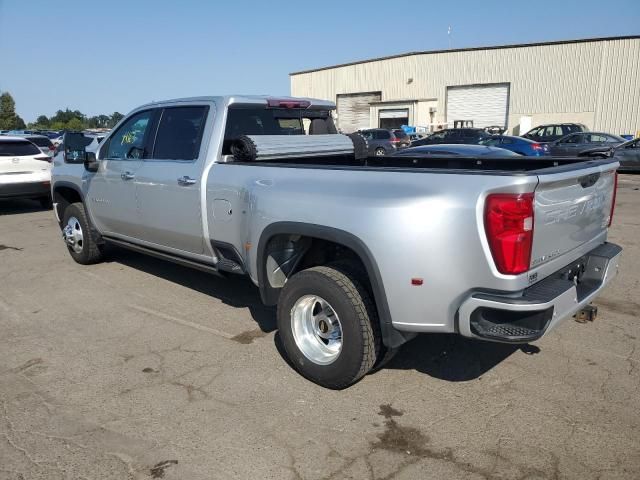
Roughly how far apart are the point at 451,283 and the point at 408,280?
0.78 ft

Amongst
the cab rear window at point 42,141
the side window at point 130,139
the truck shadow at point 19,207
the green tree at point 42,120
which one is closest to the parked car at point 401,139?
the cab rear window at point 42,141

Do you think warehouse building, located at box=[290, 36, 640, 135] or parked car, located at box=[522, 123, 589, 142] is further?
warehouse building, located at box=[290, 36, 640, 135]

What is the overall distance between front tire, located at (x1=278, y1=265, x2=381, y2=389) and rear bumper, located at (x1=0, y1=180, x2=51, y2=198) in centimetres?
924

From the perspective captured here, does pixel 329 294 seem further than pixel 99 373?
No

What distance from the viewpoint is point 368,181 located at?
320 cm

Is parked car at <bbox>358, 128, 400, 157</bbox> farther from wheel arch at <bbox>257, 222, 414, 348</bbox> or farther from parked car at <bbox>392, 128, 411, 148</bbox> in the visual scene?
wheel arch at <bbox>257, 222, 414, 348</bbox>

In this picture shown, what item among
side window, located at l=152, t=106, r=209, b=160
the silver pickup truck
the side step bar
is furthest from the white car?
side window, located at l=152, t=106, r=209, b=160

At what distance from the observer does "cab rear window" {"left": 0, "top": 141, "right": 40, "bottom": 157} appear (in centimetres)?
1091

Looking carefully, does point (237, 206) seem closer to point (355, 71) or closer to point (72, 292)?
point (72, 292)

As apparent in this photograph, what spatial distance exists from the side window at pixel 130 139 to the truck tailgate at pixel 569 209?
3.80 meters

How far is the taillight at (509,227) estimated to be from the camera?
2.76 meters

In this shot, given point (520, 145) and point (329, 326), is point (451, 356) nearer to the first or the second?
point (329, 326)

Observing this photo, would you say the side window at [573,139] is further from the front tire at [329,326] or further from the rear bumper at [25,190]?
the front tire at [329,326]

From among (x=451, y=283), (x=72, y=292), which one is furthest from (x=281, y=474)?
(x=72, y=292)
